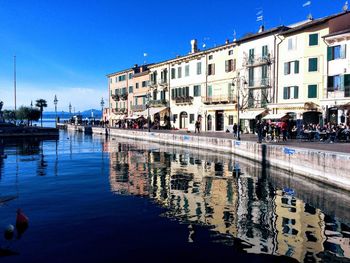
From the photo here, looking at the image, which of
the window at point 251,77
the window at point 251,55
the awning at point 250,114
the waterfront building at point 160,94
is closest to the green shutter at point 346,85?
the awning at point 250,114

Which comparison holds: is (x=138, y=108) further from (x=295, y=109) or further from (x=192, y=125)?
(x=295, y=109)

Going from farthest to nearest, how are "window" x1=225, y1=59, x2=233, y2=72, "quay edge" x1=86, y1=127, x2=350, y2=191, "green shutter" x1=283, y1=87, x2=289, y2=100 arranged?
"window" x1=225, y1=59, x2=233, y2=72
"green shutter" x1=283, y1=87, x2=289, y2=100
"quay edge" x1=86, y1=127, x2=350, y2=191

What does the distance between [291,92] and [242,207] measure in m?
29.5

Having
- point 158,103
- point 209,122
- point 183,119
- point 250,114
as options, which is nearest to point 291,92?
point 250,114

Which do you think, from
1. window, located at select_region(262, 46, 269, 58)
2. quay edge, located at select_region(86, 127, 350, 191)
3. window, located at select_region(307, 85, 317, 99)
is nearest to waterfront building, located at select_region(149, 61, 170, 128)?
quay edge, located at select_region(86, 127, 350, 191)

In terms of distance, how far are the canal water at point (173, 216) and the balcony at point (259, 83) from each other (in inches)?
852

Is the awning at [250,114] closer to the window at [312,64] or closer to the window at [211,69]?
the window at [312,64]

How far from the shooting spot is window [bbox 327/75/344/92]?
121ft

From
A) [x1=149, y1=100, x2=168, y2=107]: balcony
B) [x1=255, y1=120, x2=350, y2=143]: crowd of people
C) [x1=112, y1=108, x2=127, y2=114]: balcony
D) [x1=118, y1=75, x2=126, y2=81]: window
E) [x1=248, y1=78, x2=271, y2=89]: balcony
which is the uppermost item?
[x1=118, y1=75, x2=126, y2=81]: window

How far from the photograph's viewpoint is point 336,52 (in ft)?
124

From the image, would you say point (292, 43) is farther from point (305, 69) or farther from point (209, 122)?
point (209, 122)

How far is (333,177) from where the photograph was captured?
20.6m

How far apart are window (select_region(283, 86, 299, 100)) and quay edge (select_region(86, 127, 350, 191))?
10326 millimetres

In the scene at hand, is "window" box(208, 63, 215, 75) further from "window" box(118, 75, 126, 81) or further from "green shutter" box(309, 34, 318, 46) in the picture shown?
"window" box(118, 75, 126, 81)
